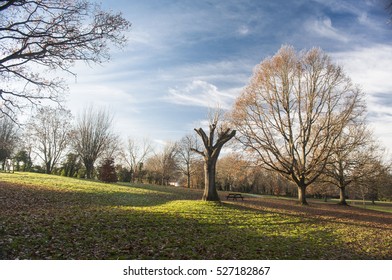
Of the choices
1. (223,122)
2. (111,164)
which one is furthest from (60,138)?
(223,122)

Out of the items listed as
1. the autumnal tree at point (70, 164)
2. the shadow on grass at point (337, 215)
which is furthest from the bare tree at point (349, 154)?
the autumnal tree at point (70, 164)

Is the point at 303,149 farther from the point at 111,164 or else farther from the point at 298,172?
the point at 111,164

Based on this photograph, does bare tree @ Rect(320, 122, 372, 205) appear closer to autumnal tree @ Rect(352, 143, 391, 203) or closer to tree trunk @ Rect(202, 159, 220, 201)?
autumnal tree @ Rect(352, 143, 391, 203)

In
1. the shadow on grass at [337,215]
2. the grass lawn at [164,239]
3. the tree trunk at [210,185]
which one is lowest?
the shadow on grass at [337,215]

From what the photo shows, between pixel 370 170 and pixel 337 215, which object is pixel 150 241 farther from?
pixel 370 170

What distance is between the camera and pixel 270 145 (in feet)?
92.8

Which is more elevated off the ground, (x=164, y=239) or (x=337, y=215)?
(x=164, y=239)

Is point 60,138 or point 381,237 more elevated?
point 60,138

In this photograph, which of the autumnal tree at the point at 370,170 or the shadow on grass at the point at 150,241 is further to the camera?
the autumnal tree at the point at 370,170

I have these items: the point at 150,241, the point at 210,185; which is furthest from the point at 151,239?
the point at 210,185

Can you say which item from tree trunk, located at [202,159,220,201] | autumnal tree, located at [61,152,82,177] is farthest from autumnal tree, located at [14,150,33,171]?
tree trunk, located at [202,159,220,201]

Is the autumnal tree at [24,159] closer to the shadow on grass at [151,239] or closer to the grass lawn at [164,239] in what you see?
the grass lawn at [164,239]

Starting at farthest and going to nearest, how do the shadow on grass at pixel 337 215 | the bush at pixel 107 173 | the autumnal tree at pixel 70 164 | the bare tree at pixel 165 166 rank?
the bare tree at pixel 165 166 < the autumnal tree at pixel 70 164 < the bush at pixel 107 173 < the shadow on grass at pixel 337 215
